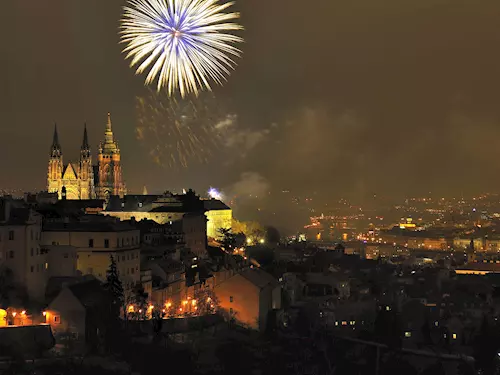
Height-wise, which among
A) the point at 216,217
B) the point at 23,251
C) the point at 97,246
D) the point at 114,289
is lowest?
the point at 114,289

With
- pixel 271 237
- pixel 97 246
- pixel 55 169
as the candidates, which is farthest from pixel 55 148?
pixel 97 246

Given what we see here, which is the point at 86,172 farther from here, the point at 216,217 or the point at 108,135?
the point at 216,217

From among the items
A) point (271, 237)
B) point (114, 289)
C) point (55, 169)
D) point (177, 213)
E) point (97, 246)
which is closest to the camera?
point (114, 289)

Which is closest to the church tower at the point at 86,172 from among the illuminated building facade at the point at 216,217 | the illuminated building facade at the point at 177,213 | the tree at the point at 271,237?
the tree at the point at 271,237

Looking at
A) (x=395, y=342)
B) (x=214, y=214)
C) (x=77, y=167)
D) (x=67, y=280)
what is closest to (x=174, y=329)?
(x=67, y=280)

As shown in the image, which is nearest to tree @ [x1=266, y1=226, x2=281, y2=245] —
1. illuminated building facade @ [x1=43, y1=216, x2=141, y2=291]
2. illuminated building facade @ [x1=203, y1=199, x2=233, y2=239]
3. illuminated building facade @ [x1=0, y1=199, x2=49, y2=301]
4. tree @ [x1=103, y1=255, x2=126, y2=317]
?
illuminated building facade @ [x1=203, y1=199, x2=233, y2=239]

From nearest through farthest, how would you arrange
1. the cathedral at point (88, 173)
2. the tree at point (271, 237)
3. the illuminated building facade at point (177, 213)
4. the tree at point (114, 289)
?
the tree at point (114, 289) → the illuminated building facade at point (177, 213) → the tree at point (271, 237) → the cathedral at point (88, 173)

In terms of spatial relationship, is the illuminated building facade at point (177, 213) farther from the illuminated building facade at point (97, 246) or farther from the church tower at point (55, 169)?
the church tower at point (55, 169)
